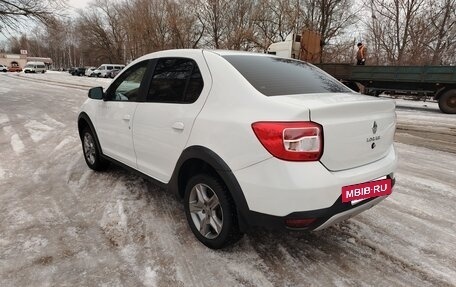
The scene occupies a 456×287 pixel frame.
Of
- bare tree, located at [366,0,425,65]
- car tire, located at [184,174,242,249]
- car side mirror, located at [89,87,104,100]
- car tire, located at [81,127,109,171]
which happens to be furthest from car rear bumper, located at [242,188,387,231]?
bare tree, located at [366,0,425,65]

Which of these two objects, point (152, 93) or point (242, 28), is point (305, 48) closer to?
point (152, 93)

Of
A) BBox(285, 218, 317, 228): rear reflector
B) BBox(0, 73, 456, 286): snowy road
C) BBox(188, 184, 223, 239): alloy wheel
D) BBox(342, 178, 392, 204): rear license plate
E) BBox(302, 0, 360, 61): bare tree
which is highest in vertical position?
BBox(302, 0, 360, 61): bare tree

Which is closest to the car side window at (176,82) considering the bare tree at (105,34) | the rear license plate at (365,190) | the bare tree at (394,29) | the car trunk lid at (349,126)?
the car trunk lid at (349,126)

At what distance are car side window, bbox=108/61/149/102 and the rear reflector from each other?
2.16 m

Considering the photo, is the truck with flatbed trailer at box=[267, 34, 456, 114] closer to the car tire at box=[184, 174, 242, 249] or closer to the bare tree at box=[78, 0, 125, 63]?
the car tire at box=[184, 174, 242, 249]

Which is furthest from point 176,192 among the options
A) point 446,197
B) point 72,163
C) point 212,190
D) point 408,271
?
point 446,197

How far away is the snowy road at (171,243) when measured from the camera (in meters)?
2.60

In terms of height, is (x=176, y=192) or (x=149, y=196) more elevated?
(x=176, y=192)

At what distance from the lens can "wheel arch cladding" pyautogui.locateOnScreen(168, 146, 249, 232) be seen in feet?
8.30

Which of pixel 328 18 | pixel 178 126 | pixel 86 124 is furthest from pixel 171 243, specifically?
pixel 328 18

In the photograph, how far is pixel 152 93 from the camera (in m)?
3.50

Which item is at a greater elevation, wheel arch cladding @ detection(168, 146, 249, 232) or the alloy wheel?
wheel arch cladding @ detection(168, 146, 249, 232)

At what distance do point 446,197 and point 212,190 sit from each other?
128 inches

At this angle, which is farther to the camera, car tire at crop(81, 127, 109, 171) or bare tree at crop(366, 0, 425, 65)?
bare tree at crop(366, 0, 425, 65)
